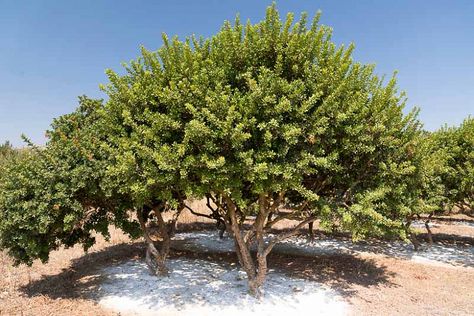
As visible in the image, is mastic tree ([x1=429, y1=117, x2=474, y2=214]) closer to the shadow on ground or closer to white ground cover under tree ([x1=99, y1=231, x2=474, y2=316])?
white ground cover under tree ([x1=99, y1=231, x2=474, y2=316])

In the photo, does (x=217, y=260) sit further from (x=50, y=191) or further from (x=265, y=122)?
(x=265, y=122)

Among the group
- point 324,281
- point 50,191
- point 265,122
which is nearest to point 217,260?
point 324,281

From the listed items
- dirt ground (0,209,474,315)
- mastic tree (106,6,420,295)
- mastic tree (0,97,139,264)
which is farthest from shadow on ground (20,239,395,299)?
mastic tree (106,6,420,295)

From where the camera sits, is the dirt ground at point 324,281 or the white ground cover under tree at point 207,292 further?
the dirt ground at point 324,281

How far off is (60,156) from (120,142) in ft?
8.31

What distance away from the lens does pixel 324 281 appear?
635 inches

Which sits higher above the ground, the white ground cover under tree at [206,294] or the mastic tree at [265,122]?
the mastic tree at [265,122]

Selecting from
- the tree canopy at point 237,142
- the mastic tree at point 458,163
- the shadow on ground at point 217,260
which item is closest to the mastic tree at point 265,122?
the tree canopy at point 237,142

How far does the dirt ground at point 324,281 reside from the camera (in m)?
13.2

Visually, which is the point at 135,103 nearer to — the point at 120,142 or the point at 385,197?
the point at 120,142

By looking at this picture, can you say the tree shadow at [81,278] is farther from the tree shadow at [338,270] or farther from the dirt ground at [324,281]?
the tree shadow at [338,270]

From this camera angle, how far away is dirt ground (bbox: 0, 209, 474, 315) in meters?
13.2

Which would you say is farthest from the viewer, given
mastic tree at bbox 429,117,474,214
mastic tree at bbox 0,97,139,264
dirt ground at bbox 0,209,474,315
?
mastic tree at bbox 429,117,474,214

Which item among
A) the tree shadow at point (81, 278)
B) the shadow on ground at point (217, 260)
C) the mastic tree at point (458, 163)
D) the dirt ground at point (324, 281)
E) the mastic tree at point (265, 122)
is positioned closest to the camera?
the mastic tree at point (265, 122)
